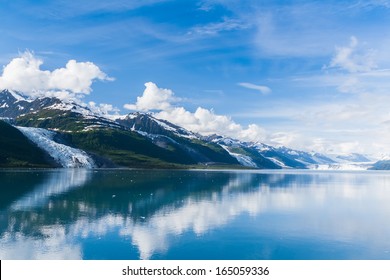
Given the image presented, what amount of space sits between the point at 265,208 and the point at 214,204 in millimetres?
9827

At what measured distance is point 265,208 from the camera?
6906 cm

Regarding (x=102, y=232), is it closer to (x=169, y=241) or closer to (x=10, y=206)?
(x=169, y=241)

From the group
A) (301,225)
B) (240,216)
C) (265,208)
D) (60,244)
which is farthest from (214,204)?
(60,244)

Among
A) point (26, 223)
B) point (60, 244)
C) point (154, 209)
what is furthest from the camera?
point (154, 209)

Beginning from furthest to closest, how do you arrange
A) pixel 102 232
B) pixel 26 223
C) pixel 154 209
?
pixel 154 209 → pixel 26 223 → pixel 102 232

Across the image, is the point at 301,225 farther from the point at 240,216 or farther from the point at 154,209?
the point at 154,209

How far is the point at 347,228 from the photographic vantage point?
49969 mm

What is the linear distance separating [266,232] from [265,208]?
2299 centimetres

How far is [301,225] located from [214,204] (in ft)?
77.1

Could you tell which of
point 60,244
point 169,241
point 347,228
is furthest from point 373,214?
point 60,244

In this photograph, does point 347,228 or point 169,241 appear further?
point 347,228

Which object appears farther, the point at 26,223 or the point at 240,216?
the point at 240,216
